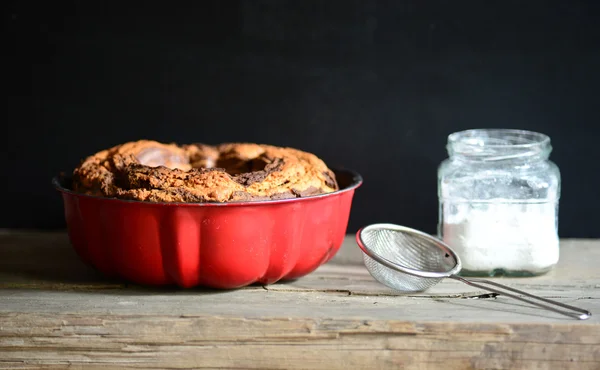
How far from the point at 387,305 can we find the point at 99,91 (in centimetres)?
86

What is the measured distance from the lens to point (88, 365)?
108 cm

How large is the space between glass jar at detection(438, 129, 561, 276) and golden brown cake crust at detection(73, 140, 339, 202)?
245 mm

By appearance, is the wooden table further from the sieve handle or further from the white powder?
the white powder

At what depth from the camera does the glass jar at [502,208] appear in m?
1.28

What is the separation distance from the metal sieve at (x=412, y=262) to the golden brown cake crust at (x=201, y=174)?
14 cm

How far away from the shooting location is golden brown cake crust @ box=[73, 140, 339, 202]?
1127 millimetres

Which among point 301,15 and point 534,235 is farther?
point 301,15

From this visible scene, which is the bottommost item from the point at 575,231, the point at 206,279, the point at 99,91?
the point at 575,231

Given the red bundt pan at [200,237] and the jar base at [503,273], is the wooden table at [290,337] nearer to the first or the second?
the red bundt pan at [200,237]

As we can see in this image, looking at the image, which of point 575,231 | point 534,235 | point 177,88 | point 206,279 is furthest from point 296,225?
point 575,231

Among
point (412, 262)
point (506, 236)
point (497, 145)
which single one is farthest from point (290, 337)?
point (497, 145)

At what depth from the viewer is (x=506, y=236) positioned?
1276 millimetres

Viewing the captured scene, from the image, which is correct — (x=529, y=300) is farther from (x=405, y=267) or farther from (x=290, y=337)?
(x=290, y=337)

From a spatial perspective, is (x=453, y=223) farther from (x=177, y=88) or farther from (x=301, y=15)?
(x=177, y=88)
